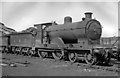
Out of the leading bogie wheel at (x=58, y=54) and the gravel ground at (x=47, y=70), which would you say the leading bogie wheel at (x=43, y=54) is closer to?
the leading bogie wheel at (x=58, y=54)

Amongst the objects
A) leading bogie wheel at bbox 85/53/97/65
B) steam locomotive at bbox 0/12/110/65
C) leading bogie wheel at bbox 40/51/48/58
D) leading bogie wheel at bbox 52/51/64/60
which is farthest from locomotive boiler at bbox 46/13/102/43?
leading bogie wheel at bbox 40/51/48/58

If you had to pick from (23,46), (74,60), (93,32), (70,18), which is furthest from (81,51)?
(23,46)

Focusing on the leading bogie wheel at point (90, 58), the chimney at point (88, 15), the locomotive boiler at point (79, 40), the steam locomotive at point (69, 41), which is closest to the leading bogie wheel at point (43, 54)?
the steam locomotive at point (69, 41)

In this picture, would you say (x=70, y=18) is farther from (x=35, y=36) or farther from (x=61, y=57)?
(x=35, y=36)

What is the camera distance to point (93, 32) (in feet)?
42.5

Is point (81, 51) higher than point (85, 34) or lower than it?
lower

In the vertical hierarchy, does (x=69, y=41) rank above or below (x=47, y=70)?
above

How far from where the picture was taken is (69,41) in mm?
14711

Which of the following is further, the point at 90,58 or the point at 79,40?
the point at 79,40

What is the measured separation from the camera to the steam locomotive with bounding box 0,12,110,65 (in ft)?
39.5

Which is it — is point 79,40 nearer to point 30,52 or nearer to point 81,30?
point 81,30

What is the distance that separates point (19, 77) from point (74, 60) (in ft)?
20.1

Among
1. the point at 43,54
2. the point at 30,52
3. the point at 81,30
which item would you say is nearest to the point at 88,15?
the point at 81,30

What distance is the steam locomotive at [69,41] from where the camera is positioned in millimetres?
12049
